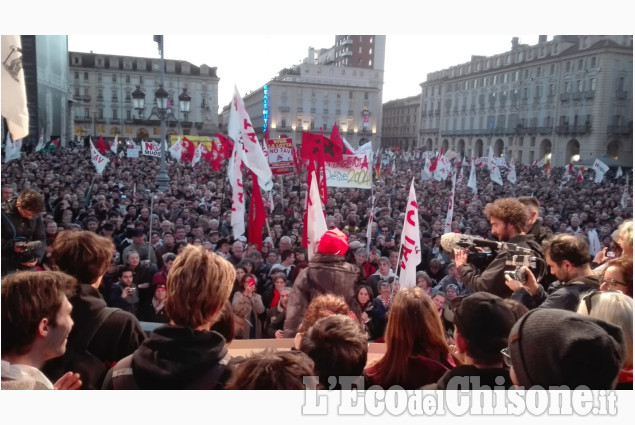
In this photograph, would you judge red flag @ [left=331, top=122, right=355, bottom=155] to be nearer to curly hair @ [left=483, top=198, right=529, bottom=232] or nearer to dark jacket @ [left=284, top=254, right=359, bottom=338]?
dark jacket @ [left=284, top=254, right=359, bottom=338]

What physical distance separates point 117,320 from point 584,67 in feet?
171

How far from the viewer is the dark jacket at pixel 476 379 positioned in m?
1.85

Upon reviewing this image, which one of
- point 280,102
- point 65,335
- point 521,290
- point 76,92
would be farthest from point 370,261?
point 76,92

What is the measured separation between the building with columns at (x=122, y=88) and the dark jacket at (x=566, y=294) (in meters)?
68.5

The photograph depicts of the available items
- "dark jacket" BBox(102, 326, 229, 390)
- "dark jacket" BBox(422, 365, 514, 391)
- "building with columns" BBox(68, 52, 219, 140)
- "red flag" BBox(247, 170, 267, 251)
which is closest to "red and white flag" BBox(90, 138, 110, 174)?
"red flag" BBox(247, 170, 267, 251)

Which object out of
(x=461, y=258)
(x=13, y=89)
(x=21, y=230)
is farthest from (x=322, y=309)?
(x=21, y=230)

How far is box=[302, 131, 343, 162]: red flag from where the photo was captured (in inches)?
393

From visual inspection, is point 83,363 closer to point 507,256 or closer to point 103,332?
point 103,332

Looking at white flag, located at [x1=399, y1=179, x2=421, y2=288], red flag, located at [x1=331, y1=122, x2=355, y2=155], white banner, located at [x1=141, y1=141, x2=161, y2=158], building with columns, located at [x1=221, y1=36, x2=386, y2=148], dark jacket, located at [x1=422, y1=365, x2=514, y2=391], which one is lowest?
white flag, located at [x1=399, y1=179, x2=421, y2=288]

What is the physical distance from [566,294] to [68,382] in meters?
2.39

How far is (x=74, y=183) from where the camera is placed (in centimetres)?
1591

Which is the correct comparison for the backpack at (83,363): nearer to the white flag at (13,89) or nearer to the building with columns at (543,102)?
the white flag at (13,89)

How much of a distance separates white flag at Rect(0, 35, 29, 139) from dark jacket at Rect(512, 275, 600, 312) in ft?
Answer: 9.34

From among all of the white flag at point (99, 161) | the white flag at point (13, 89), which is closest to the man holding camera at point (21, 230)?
the white flag at point (13, 89)
